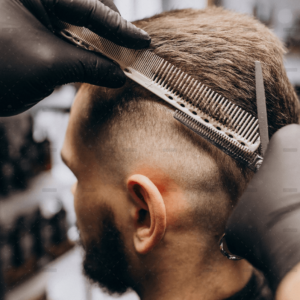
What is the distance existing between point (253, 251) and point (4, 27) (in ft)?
2.01

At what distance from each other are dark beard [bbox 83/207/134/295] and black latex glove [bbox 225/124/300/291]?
306 millimetres

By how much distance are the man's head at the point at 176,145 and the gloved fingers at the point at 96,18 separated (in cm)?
9

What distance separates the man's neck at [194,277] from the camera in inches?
23.1

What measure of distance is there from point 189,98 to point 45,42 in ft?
0.99

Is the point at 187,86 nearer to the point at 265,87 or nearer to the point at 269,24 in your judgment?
the point at 265,87

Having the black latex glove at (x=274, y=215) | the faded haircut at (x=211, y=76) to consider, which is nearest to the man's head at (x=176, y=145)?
the faded haircut at (x=211, y=76)

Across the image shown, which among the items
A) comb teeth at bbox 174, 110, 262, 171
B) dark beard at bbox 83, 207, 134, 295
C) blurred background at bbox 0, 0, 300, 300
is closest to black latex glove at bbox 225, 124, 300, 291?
comb teeth at bbox 174, 110, 262, 171

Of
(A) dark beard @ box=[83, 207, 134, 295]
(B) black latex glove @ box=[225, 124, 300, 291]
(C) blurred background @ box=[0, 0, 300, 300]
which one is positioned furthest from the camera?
(C) blurred background @ box=[0, 0, 300, 300]

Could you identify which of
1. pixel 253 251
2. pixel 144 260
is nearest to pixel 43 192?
pixel 144 260

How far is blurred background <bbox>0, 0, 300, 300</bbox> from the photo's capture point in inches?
49.2

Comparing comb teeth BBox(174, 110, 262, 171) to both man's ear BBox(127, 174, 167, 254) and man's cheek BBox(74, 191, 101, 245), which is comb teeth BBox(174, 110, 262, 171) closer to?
man's ear BBox(127, 174, 167, 254)

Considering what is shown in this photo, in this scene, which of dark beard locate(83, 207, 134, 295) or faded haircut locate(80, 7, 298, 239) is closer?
faded haircut locate(80, 7, 298, 239)

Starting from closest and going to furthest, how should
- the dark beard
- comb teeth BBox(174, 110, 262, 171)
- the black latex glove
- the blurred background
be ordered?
the black latex glove
comb teeth BBox(174, 110, 262, 171)
the dark beard
the blurred background

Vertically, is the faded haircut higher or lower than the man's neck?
higher
